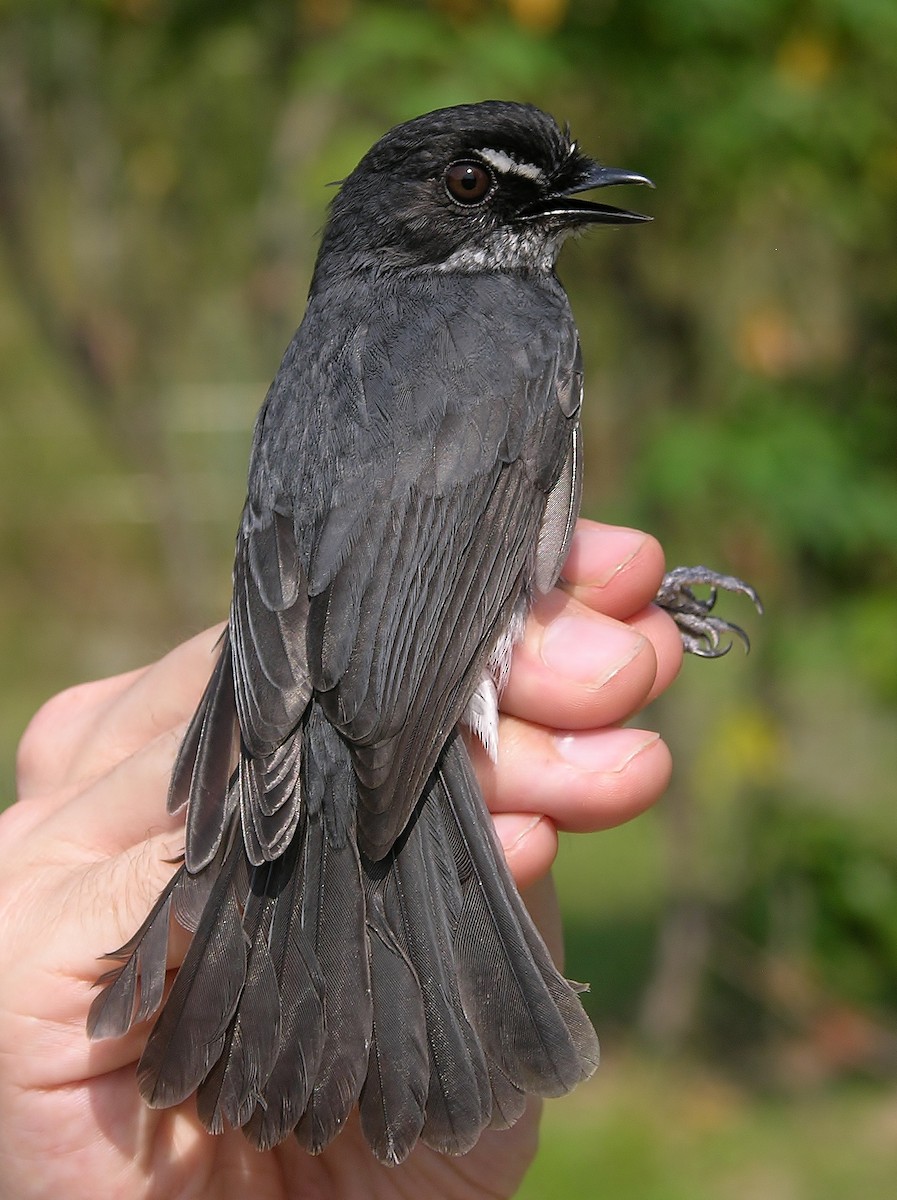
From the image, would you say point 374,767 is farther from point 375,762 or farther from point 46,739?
point 46,739

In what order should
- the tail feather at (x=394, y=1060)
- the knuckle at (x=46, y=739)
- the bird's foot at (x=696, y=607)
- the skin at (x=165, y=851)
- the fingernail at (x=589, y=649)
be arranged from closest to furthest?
the tail feather at (x=394, y=1060) → the skin at (x=165, y=851) → the fingernail at (x=589, y=649) → the knuckle at (x=46, y=739) → the bird's foot at (x=696, y=607)

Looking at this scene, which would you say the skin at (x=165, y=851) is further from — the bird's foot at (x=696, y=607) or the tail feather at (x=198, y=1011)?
the bird's foot at (x=696, y=607)

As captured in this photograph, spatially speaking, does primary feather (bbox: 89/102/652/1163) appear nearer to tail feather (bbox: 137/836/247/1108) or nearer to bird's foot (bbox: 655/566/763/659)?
tail feather (bbox: 137/836/247/1108)

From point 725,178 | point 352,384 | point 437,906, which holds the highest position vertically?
point 725,178

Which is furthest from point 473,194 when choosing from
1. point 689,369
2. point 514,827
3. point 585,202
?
point 689,369

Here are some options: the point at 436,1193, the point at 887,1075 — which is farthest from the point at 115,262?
the point at 436,1193

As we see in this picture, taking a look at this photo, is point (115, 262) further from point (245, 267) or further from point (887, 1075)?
point (887, 1075)

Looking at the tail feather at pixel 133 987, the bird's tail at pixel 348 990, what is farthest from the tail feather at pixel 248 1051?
the tail feather at pixel 133 987
